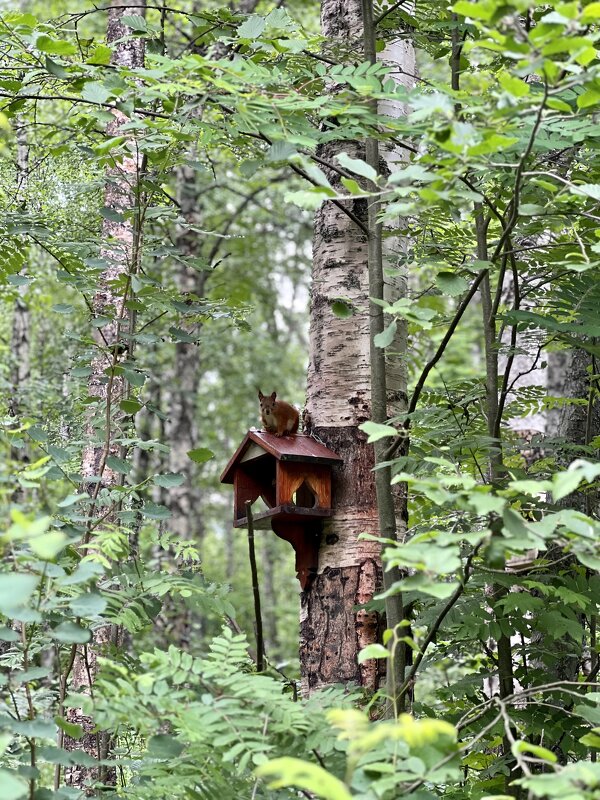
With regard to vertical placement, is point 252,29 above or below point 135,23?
below

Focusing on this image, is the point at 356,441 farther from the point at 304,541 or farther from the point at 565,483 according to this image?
the point at 565,483

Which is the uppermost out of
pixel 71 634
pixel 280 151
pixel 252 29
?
pixel 252 29

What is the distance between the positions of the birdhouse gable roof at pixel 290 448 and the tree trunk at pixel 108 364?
0.50m

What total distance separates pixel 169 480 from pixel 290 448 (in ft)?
1.34

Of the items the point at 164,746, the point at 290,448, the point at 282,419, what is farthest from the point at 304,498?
the point at 164,746

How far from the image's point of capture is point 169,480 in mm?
2746

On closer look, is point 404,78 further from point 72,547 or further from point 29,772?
point 29,772

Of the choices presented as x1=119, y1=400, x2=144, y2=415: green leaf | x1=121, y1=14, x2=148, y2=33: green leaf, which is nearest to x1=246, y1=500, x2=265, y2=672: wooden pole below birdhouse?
x1=119, y1=400, x2=144, y2=415: green leaf

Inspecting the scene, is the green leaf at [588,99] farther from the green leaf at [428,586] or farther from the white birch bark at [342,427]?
the green leaf at [428,586]

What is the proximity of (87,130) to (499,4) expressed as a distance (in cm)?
168

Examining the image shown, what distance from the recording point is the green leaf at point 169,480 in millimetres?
Answer: 2711

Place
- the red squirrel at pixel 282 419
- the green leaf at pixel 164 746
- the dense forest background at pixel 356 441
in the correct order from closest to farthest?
1. the dense forest background at pixel 356 441
2. the green leaf at pixel 164 746
3. the red squirrel at pixel 282 419

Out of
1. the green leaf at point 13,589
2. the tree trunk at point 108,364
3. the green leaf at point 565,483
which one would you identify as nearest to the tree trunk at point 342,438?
the tree trunk at point 108,364

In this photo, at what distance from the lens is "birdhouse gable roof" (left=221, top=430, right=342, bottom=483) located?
287cm
